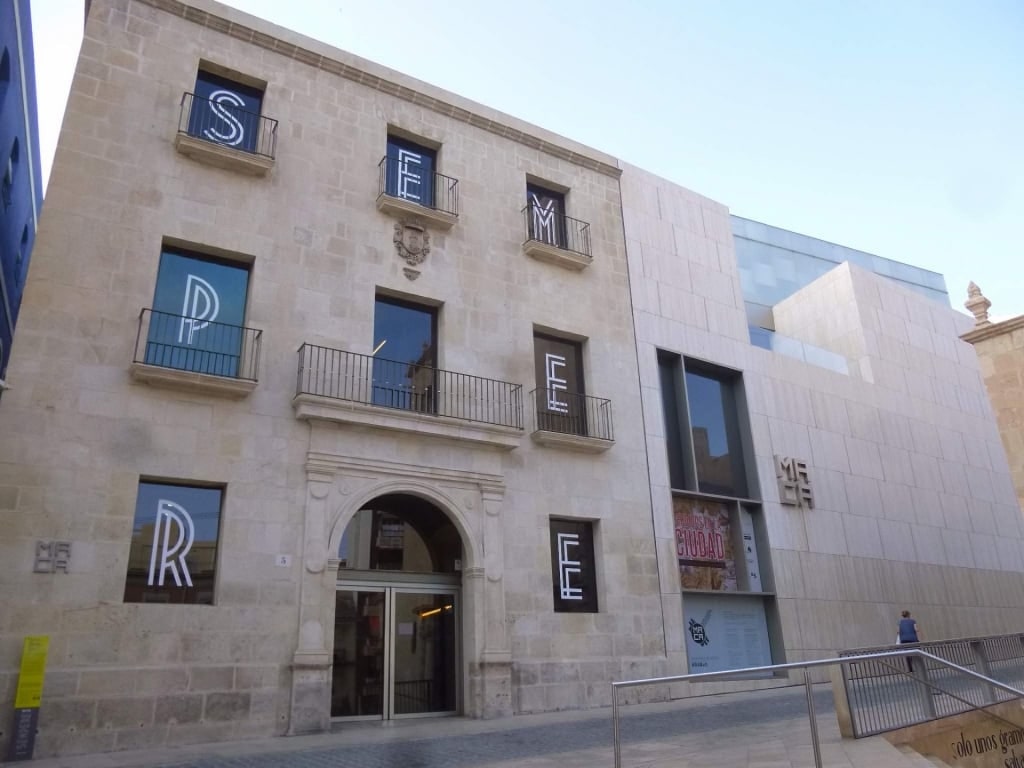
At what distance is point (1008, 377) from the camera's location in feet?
53.3

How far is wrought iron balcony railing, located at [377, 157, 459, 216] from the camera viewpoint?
15250 millimetres

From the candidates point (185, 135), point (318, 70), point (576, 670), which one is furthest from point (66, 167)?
point (576, 670)

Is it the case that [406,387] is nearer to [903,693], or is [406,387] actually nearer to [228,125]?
[228,125]

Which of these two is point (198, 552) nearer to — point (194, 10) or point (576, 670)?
point (576, 670)

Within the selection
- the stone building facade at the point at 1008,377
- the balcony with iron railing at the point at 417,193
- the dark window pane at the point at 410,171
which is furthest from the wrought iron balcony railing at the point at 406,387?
the stone building facade at the point at 1008,377

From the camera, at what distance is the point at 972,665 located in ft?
36.8

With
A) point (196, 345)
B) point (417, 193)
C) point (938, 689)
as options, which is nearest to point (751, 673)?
point (938, 689)

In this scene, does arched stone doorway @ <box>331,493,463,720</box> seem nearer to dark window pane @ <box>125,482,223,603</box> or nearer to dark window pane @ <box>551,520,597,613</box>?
dark window pane @ <box>551,520,597,613</box>

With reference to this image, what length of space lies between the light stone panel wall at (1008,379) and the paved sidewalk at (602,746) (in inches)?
373

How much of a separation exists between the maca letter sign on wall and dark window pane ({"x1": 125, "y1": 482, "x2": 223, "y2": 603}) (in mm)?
13298

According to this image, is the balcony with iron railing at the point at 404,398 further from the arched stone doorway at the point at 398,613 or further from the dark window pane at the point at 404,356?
the arched stone doorway at the point at 398,613

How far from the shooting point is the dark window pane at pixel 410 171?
1537cm

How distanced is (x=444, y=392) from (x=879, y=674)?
8401mm

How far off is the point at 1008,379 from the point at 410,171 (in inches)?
527
